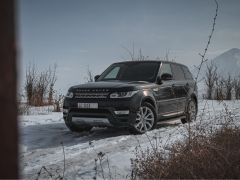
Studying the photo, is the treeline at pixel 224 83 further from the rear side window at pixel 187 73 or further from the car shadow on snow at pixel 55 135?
the car shadow on snow at pixel 55 135

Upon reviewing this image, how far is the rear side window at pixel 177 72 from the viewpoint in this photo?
9.85 meters

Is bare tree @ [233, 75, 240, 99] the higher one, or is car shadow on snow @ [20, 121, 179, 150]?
bare tree @ [233, 75, 240, 99]

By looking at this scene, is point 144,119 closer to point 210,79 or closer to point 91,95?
point 91,95

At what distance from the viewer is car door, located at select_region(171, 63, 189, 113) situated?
9516 millimetres

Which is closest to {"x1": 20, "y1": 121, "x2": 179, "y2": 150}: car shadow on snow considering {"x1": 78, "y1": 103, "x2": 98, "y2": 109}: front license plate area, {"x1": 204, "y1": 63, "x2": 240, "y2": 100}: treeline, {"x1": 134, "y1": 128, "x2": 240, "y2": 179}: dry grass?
{"x1": 78, "y1": 103, "x2": 98, "y2": 109}: front license plate area

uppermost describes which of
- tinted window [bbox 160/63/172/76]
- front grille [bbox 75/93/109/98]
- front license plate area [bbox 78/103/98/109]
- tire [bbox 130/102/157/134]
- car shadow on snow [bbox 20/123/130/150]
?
tinted window [bbox 160/63/172/76]

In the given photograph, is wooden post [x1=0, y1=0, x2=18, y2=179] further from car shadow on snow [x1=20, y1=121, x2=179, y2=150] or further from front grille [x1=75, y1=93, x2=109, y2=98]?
front grille [x1=75, y1=93, x2=109, y2=98]

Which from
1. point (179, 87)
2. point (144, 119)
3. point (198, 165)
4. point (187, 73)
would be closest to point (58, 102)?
point (187, 73)

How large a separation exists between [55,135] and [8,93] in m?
7.37

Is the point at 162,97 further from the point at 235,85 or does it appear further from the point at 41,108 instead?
the point at 235,85

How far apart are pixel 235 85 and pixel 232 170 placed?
17.5 meters

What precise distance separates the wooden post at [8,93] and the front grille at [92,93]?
6.49 meters

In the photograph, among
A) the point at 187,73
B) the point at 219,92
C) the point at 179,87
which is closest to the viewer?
the point at 179,87

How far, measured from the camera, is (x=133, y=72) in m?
9.09
